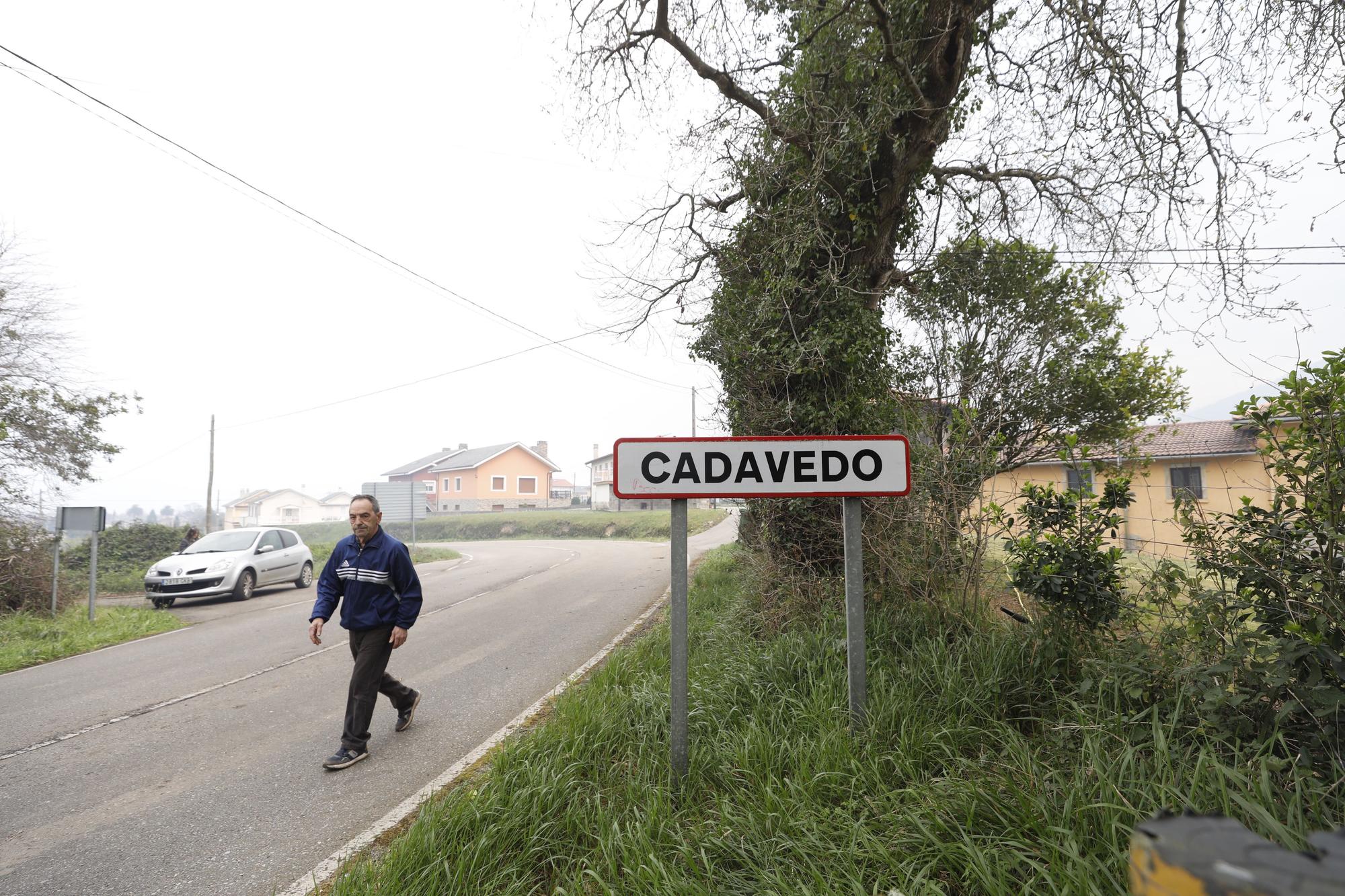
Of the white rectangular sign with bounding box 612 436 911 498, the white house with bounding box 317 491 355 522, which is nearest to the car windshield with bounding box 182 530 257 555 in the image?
the white rectangular sign with bounding box 612 436 911 498

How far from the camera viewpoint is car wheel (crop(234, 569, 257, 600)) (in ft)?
40.4

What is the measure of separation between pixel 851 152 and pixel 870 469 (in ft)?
13.0

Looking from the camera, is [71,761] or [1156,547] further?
[71,761]

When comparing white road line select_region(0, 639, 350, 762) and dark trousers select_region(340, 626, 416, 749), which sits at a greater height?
dark trousers select_region(340, 626, 416, 749)

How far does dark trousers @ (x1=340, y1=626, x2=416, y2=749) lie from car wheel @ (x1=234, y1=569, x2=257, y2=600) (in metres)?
9.81

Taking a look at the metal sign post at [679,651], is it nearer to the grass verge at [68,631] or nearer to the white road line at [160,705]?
the white road line at [160,705]

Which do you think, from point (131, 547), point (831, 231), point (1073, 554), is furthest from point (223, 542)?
point (1073, 554)

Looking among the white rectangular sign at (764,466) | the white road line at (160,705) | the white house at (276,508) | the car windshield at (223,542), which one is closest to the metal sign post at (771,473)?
the white rectangular sign at (764,466)

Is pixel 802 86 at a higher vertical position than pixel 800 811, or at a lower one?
higher

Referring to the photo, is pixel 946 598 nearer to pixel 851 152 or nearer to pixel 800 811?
pixel 800 811

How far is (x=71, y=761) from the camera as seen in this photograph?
463cm

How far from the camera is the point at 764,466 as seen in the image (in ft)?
11.8

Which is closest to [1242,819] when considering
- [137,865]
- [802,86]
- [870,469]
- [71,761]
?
[870,469]

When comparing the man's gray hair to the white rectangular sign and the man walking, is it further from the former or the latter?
the white rectangular sign
